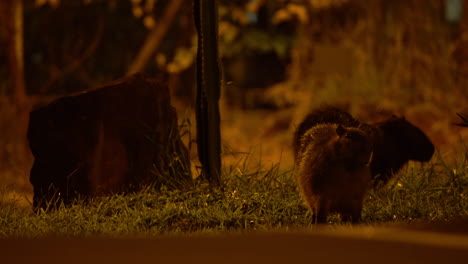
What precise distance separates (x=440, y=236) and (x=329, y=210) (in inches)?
54.1

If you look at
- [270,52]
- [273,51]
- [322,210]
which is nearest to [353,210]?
[322,210]

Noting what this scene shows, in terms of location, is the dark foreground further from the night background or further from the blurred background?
the blurred background

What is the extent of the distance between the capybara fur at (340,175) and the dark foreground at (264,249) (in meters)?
0.98

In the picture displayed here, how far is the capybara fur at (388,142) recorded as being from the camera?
6.25 meters

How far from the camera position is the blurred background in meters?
10.6

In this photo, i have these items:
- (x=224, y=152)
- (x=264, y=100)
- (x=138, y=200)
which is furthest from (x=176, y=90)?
(x=138, y=200)

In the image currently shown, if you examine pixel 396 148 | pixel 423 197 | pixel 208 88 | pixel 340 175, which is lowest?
pixel 423 197

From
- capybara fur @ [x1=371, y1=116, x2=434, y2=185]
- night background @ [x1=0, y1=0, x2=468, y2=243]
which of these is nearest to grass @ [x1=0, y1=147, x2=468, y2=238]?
capybara fur @ [x1=371, y1=116, x2=434, y2=185]

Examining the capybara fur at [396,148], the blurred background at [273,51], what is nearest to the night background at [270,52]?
the blurred background at [273,51]

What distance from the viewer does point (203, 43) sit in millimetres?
6387

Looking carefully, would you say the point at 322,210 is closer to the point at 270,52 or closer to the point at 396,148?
the point at 396,148

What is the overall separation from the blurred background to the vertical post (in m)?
1.36

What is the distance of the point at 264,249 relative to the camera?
358cm

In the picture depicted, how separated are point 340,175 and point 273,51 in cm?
1162
